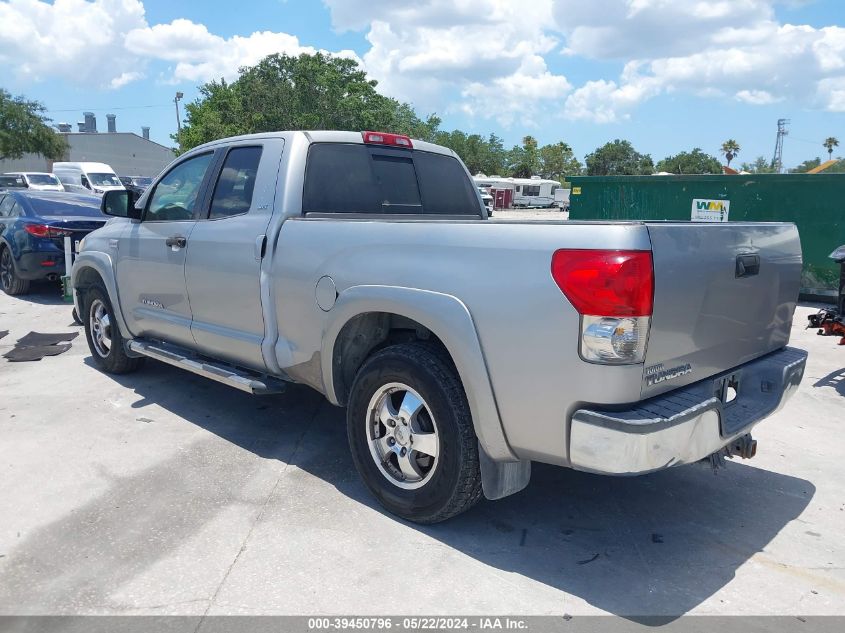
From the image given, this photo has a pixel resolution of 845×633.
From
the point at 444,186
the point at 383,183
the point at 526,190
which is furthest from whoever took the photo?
the point at 526,190

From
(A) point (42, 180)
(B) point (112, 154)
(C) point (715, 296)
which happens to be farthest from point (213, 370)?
(B) point (112, 154)

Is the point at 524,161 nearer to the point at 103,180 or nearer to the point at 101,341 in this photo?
the point at 103,180

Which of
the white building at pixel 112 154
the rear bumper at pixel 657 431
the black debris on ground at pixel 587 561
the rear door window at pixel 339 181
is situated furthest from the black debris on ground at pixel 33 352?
the white building at pixel 112 154

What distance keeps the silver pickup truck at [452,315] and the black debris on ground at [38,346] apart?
2.80 m

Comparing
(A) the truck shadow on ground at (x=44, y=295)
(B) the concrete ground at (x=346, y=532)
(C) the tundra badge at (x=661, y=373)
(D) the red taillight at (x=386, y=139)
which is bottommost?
(A) the truck shadow on ground at (x=44, y=295)

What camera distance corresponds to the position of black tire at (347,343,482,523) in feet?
10.5

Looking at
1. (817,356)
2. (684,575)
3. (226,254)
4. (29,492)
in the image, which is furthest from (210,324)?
(817,356)

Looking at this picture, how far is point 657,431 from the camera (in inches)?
105

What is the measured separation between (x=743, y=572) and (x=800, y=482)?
4.40ft

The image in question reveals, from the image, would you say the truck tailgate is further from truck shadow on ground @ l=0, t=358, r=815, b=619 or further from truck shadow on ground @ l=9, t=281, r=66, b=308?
truck shadow on ground @ l=9, t=281, r=66, b=308

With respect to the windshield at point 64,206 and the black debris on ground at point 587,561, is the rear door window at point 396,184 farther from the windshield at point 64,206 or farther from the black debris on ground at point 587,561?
the windshield at point 64,206

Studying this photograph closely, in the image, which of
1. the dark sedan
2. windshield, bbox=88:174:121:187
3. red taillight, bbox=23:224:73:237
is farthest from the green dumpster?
windshield, bbox=88:174:121:187

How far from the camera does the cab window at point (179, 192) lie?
4.99 metres

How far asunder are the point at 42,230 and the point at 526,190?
2620 inches
